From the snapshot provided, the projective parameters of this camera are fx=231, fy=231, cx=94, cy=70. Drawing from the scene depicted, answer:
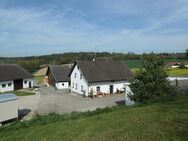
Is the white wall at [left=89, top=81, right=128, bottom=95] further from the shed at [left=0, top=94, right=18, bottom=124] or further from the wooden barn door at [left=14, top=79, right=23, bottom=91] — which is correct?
the wooden barn door at [left=14, top=79, right=23, bottom=91]

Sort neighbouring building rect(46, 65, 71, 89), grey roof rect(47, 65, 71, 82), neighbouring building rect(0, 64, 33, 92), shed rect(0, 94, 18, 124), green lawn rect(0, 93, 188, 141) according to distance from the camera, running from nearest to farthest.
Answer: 1. green lawn rect(0, 93, 188, 141)
2. shed rect(0, 94, 18, 124)
3. neighbouring building rect(0, 64, 33, 92)
4. neighbouring building rect(46, 65, 71, 89)
5. grey roof rect(47, 65, 71, 82)

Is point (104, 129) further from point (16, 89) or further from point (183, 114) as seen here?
point (16, 89)

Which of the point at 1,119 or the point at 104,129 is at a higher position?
the point at 104,129

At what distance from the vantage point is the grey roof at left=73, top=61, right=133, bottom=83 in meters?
36.3

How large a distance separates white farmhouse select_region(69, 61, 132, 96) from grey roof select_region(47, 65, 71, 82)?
5356 millimetres

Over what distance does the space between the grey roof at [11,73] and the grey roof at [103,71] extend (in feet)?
47.2

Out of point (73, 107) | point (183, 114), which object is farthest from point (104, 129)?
point (73, 107)

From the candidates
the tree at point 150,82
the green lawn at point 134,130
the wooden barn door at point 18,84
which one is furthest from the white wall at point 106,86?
the green lawn at point 134,130

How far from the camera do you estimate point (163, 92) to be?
18250mm

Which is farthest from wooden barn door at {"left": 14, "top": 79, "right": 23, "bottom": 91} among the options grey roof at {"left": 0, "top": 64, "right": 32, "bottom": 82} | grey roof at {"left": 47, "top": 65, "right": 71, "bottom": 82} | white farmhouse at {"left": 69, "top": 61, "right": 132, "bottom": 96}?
white farmhouse at {"left": 69, "top": 61, "right": 132, "bottom": 96}

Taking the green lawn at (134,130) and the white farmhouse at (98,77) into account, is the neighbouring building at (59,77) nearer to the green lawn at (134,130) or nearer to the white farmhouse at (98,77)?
the white farmhouse at (98,77)

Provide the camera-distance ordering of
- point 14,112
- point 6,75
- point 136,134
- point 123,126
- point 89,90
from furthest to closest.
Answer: point 6,75 → point 89,90 → point 14,112 → point 123,126 → point 136,134

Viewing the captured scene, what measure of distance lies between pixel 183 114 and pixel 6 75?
39.4 meters

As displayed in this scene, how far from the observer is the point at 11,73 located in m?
44.5
